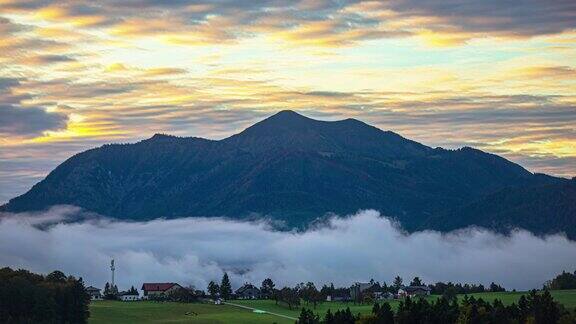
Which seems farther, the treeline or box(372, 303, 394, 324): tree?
box(372, 303, 394, 324): tree

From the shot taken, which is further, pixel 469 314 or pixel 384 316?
pixel 384 316

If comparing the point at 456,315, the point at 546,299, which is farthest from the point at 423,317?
the point at 546,299

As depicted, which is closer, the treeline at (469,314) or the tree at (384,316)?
the treeline at (469,314)

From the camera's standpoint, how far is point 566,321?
164375 mm

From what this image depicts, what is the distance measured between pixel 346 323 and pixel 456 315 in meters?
15.7

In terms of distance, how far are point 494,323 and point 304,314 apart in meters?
31.7

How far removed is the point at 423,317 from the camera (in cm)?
17838

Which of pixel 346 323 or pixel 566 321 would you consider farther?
pixel 346 323

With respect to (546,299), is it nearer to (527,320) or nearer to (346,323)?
(527,320)

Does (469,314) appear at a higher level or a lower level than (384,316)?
lower

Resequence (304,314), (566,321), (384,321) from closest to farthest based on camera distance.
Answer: (566,321) < (384,321) < (304,314)

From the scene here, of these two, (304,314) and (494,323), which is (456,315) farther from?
→ (304,314)

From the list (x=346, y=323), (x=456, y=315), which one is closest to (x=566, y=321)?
(x=456, y=315)

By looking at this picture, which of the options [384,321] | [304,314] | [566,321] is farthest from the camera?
[304,314]
